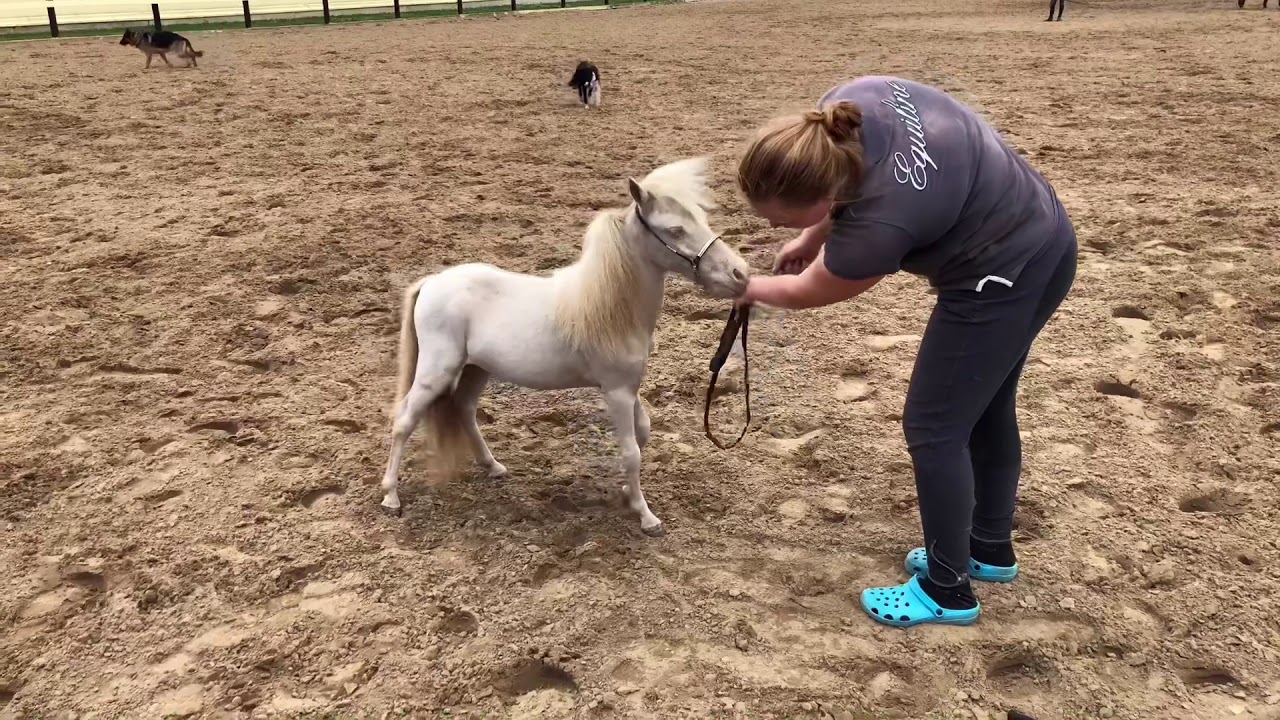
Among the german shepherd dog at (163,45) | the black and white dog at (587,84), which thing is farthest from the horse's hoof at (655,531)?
the german shepherd dog at (163,45)

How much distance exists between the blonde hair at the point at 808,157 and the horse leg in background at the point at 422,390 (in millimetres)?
1229

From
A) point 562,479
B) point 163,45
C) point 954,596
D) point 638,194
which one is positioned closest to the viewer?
point 638,194

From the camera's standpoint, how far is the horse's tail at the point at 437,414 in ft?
8.92

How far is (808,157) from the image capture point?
168cm

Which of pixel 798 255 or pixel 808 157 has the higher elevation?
pixel 808 157

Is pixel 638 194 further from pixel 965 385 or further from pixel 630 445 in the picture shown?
pixel 965 385

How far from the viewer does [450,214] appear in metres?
5.54

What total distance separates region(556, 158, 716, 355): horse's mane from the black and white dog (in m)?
6.42

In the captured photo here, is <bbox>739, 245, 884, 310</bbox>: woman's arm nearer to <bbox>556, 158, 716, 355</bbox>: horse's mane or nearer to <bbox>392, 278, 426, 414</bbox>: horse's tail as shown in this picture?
<bbox>556, 158, 716, 355</bbox>: horse's mane

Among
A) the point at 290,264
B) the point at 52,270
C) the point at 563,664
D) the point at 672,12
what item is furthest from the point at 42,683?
the point at 672,12

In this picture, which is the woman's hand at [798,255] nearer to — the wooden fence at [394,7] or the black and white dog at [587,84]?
the black and white dog at [587,84]

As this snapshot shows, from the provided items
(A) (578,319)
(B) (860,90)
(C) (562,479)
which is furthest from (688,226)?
(C) (562,479)

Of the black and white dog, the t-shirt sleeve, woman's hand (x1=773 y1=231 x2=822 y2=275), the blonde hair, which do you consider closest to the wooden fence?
the black and white dog

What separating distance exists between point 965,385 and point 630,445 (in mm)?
1043
